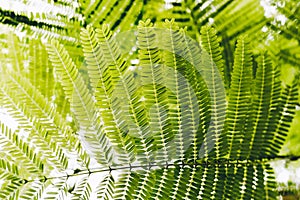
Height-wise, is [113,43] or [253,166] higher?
[113,43]

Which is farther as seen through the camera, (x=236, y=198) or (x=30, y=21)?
(x=30, y=21)

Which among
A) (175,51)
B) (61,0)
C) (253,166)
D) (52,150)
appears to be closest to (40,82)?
(61,0)

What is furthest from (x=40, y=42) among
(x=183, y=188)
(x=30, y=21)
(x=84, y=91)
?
(x=183, y=188)

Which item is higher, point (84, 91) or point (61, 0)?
point (61, 0)

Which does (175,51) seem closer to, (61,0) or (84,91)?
(84,91)

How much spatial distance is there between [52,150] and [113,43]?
0.29 meters

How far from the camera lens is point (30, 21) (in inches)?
56.9

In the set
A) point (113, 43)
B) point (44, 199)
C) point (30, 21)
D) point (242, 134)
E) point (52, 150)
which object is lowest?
point (44, 199)

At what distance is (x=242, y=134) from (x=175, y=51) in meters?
0.27

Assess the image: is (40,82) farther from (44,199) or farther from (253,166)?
(253,166)

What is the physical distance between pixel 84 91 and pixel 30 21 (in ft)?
1.61

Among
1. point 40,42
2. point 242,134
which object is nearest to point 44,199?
point 242,134

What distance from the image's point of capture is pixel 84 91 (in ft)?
3.51

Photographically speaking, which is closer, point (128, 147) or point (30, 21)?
point (128, 147)
